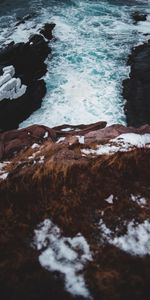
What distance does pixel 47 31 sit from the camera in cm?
1947

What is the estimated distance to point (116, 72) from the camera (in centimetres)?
1591

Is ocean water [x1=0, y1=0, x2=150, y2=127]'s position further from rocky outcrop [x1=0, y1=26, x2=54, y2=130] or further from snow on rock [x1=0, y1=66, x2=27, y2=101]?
snow on rock [x1=0, y1=66, x2=27, y2=101]

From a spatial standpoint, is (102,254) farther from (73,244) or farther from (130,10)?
(130,10)

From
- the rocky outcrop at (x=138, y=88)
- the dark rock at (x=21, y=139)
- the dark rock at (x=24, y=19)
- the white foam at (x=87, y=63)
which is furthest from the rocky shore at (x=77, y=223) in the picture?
the dark rock at (x=24, y=19)

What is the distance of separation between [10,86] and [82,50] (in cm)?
643

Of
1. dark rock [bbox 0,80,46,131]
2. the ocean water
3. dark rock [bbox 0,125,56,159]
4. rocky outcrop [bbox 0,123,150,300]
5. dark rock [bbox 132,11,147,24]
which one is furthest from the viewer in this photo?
dark rock [bbox 132,11,147,24]

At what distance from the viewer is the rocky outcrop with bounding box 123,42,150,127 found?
12.5 meters

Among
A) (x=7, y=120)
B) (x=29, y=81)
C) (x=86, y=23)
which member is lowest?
(x=7, y=120)

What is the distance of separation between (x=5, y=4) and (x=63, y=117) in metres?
18.4

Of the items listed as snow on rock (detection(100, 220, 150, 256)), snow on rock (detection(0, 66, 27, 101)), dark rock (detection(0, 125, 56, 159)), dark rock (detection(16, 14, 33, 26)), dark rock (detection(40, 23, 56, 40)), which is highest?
dark rock (detection(16, 14, 33, 26))

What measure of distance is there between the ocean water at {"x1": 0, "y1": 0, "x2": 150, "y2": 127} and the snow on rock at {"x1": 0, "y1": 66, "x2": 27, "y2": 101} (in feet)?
4.50

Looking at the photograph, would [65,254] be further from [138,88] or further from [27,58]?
[27,58]

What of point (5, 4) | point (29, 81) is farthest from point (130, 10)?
point (29, 81)

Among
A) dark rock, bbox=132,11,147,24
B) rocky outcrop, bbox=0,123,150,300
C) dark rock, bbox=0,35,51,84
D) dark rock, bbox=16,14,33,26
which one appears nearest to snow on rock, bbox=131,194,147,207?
rocky outcrop, bbox=0,123,150,300
